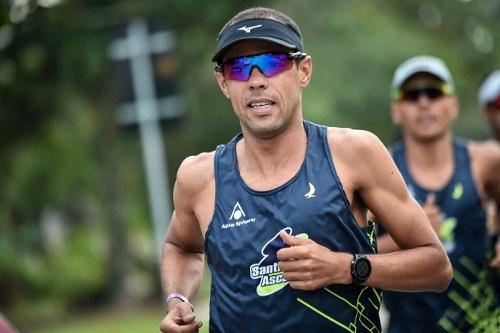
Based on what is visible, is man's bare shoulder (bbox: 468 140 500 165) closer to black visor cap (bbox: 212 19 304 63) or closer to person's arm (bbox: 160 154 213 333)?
person's arm (bbox: 160 154 213 333)

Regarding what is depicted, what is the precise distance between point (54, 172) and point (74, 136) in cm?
91

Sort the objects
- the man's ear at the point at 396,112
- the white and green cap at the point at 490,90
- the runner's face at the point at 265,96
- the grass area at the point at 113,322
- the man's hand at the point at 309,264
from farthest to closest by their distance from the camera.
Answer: the grass area at the point at 113,322
the white and green cap at the point at 490,90
the man's ear at the point at 396,112
the runner's face at the point at 265,96
the man's hand at the point at 309,264

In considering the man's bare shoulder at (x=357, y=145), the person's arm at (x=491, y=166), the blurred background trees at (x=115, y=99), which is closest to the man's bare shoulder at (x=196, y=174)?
the man's bare shoulder at (x=357, y=145)

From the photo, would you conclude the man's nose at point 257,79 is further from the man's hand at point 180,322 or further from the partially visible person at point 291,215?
the man's hand at point 180,322

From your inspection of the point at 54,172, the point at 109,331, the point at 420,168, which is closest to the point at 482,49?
the point at 54,172

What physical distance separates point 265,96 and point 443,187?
2381mm

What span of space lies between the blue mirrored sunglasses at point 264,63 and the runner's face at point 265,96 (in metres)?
0.01

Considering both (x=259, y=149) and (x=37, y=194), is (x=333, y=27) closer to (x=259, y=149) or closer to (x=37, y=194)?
(x=37, y=194)

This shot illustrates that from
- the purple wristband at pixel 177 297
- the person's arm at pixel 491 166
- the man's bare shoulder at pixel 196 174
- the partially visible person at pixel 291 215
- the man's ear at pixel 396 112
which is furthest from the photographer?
the man's ear at pixel 396 112

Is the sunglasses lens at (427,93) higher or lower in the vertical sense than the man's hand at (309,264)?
higher

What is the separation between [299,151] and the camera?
4273mm

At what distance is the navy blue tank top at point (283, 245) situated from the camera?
160 inches

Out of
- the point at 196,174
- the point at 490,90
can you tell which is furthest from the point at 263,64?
the point at 490,90

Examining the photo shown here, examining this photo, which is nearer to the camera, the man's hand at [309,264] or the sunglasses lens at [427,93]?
the man's hand at [309,264]
